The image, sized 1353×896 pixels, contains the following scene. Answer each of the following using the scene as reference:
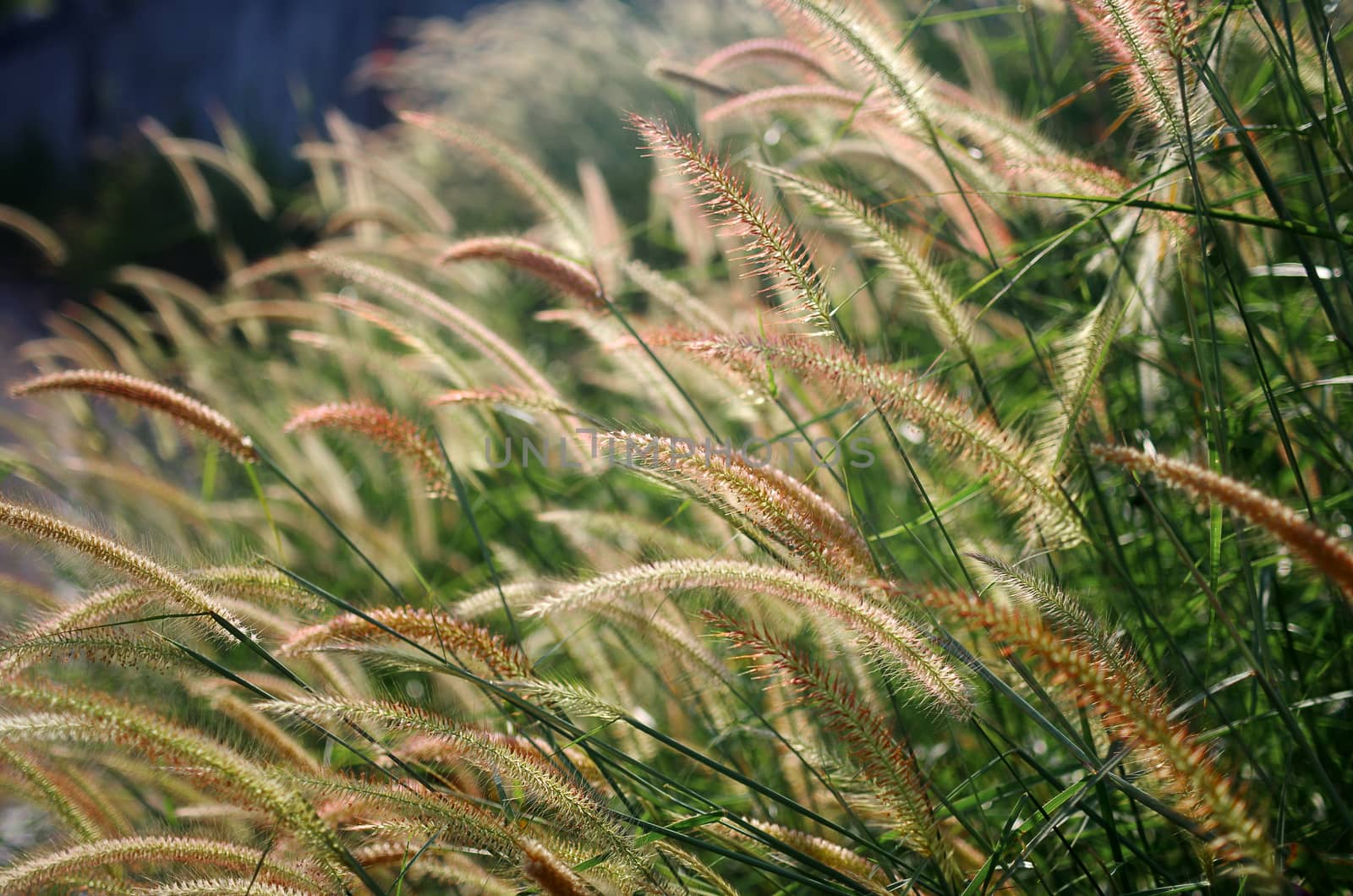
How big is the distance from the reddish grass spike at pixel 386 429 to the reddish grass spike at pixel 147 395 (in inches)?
3.0

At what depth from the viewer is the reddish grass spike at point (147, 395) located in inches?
44.8

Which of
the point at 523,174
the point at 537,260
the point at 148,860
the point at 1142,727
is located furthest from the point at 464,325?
the point at 1142,727

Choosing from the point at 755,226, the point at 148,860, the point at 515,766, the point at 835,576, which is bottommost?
the point at 148,860

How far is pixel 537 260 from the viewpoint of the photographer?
142 cm

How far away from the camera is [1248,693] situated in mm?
1303

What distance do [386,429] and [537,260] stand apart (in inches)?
14.4

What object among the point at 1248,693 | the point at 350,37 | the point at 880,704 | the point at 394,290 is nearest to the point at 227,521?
the point at 394,290

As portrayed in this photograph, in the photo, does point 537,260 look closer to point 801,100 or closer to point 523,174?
point 523,174

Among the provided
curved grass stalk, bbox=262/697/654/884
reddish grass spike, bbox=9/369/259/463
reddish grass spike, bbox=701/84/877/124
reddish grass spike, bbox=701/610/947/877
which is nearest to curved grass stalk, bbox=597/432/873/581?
reddish grass spike, bbox=701/610/947/877

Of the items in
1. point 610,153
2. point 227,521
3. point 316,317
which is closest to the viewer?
point 316,317

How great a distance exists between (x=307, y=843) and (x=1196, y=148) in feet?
4.45

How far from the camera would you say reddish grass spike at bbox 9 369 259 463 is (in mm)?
1138

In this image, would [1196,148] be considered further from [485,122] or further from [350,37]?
[350,37]

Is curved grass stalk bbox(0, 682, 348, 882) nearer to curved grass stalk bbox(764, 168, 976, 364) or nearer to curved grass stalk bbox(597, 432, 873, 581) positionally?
curved grass stalk bbox(597, 432, 873, 581)
